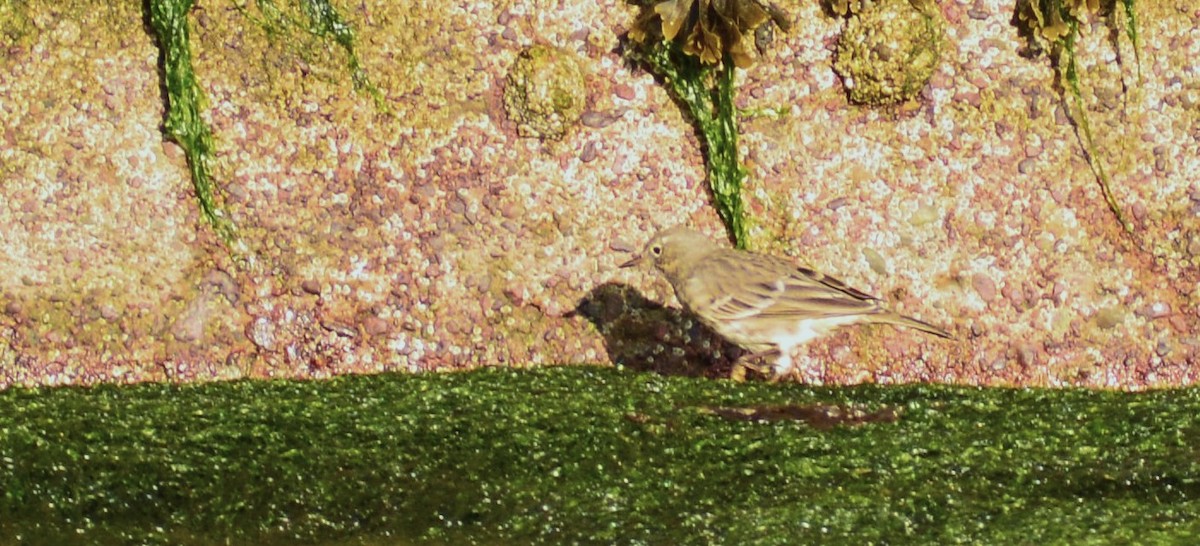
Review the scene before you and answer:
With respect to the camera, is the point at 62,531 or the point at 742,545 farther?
the point at 62,531

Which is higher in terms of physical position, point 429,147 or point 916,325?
point 429,147

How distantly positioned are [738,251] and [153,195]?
90.4 inches

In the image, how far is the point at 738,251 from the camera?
23.1ft

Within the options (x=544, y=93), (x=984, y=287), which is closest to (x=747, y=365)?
(x=984, y=287)

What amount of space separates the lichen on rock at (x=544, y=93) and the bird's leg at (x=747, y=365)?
117 centimetres

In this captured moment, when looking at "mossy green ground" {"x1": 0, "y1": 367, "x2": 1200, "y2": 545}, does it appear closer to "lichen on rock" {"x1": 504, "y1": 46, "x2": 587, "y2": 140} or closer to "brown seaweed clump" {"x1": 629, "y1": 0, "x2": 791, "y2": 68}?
"lichen on rock" {"x1": 504, "y1": 46, "x2": 587, "y2": 140}

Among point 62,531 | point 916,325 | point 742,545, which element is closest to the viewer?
point 742,545

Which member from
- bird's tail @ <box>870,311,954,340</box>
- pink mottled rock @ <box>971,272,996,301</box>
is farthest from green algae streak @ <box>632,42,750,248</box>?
pink mottled rock @ <box>971,272,996,301</box>

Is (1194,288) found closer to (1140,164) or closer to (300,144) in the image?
(1140,164)

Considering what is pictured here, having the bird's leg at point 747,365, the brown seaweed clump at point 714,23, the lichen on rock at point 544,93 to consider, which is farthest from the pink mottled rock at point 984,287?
the lichen on rock at point 544,93

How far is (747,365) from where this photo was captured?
23.6 feet

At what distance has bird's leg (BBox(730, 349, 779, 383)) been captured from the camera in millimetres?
7000

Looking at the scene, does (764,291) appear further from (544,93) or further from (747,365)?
(544,93)

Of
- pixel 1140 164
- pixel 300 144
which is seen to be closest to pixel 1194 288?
pixel 1140 164
